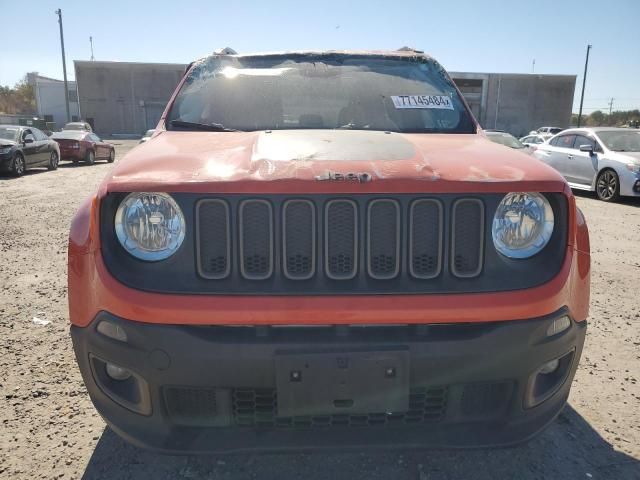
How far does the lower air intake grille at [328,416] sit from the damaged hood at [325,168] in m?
0.74

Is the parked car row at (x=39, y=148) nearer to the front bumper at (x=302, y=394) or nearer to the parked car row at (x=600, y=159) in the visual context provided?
the parked car row at (x=600, y=159)

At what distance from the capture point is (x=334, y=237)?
1.76 m

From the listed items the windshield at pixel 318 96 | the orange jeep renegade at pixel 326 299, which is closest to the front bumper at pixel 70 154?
the windshield at pixel 318 96

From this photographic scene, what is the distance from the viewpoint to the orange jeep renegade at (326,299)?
1.66m

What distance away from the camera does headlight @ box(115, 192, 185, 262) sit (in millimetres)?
1753

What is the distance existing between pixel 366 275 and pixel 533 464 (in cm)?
130

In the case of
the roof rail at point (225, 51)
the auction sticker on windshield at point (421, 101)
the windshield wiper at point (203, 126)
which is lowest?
the windshield wiper at point (203, 126)

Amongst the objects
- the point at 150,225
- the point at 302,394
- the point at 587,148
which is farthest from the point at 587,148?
the point at 150,225

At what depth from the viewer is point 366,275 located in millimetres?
1771

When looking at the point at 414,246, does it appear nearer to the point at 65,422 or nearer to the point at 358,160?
the point at 358,160

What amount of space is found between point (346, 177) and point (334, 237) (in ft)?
0.74

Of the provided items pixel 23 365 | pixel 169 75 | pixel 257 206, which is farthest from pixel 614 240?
pixel 169 75

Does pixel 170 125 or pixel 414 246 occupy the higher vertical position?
pixel 170 125

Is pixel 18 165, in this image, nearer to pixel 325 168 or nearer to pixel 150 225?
pixel 150 225
